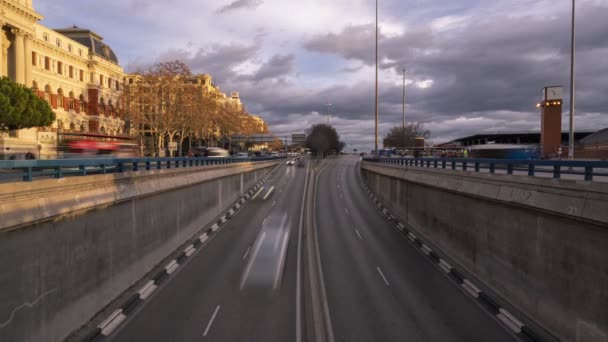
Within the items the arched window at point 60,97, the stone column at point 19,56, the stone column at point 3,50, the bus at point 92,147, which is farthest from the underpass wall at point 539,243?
the arched window at point 60,97

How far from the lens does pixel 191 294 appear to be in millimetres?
17703

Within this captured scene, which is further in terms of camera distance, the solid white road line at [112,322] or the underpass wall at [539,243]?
the solid white road line at [112,322]

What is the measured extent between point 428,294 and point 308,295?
532 cm

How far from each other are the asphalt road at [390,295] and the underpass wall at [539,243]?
1677 millimetres

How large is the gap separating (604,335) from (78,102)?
88.9m

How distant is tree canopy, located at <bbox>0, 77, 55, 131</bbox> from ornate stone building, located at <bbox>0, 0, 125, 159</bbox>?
3.03 metres

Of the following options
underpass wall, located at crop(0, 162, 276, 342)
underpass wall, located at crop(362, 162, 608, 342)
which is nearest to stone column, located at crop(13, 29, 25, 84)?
underpass wall, located at crop(0, 162, 276, 342)

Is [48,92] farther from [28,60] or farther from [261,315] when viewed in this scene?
[261,315]

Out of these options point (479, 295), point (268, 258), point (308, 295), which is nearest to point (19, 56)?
point (268, 258)

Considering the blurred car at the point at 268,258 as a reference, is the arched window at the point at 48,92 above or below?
above

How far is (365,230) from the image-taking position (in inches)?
1262

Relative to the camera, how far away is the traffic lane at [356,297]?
14391 millimetres

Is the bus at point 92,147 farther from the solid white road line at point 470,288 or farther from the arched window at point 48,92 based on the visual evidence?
the arched window at point 48,92

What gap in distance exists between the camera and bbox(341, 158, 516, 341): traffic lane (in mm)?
14398
